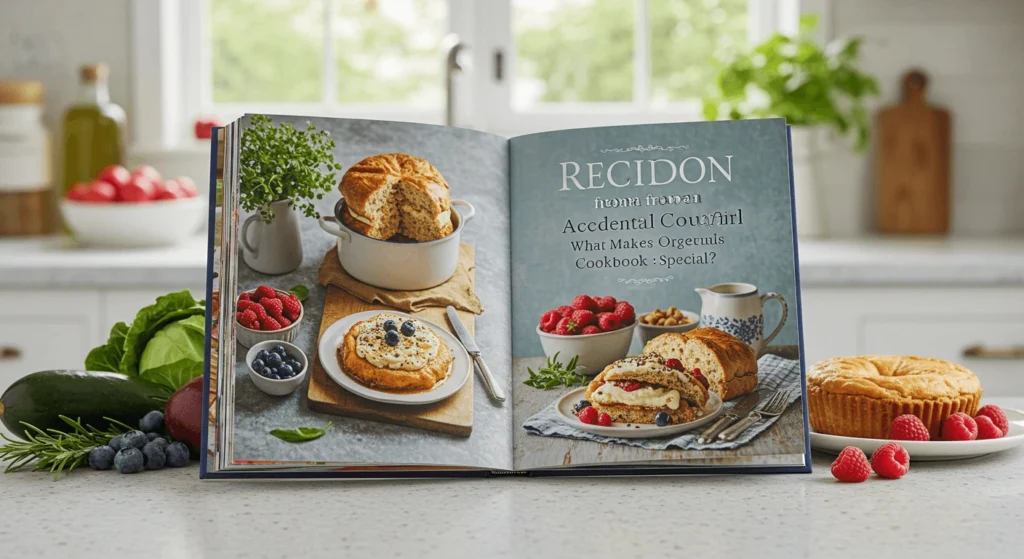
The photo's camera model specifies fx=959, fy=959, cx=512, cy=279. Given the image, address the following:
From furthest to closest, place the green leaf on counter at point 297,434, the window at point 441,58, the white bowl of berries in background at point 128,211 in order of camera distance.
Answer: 1. the window at point 441,58
2. the white bowl of berries in background at point 128,211
3. the green leaf on counter at point 297,434

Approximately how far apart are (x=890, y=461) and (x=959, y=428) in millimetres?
90

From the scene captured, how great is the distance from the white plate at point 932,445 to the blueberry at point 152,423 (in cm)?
54

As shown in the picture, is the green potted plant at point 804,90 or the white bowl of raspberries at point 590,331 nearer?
the white bowl of raspberries at point 590,331

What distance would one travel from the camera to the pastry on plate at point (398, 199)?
0.75 metres

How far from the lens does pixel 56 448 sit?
0.77 meters

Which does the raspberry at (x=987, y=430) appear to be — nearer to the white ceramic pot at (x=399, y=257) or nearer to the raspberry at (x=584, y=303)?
the raspberry at (x=584, y=303)

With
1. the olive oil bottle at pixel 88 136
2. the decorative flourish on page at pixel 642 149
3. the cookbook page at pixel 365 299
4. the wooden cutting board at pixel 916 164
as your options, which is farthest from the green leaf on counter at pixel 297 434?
the wooden cutting board at pixel 916 164

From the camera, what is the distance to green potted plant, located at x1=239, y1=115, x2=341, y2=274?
72 centimetres

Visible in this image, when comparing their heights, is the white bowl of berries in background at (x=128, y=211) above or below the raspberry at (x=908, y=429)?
above

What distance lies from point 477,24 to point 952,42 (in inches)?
51.1

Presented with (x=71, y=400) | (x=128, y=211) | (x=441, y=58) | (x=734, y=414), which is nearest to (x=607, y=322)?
(x=734, y=414)

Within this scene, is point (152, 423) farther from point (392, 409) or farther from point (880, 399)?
point (880, 399)

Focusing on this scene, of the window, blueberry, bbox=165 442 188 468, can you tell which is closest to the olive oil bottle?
the window

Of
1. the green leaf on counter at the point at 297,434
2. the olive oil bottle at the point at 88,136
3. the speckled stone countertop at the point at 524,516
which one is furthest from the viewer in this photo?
the olive oil bottle at the point at 88,136
